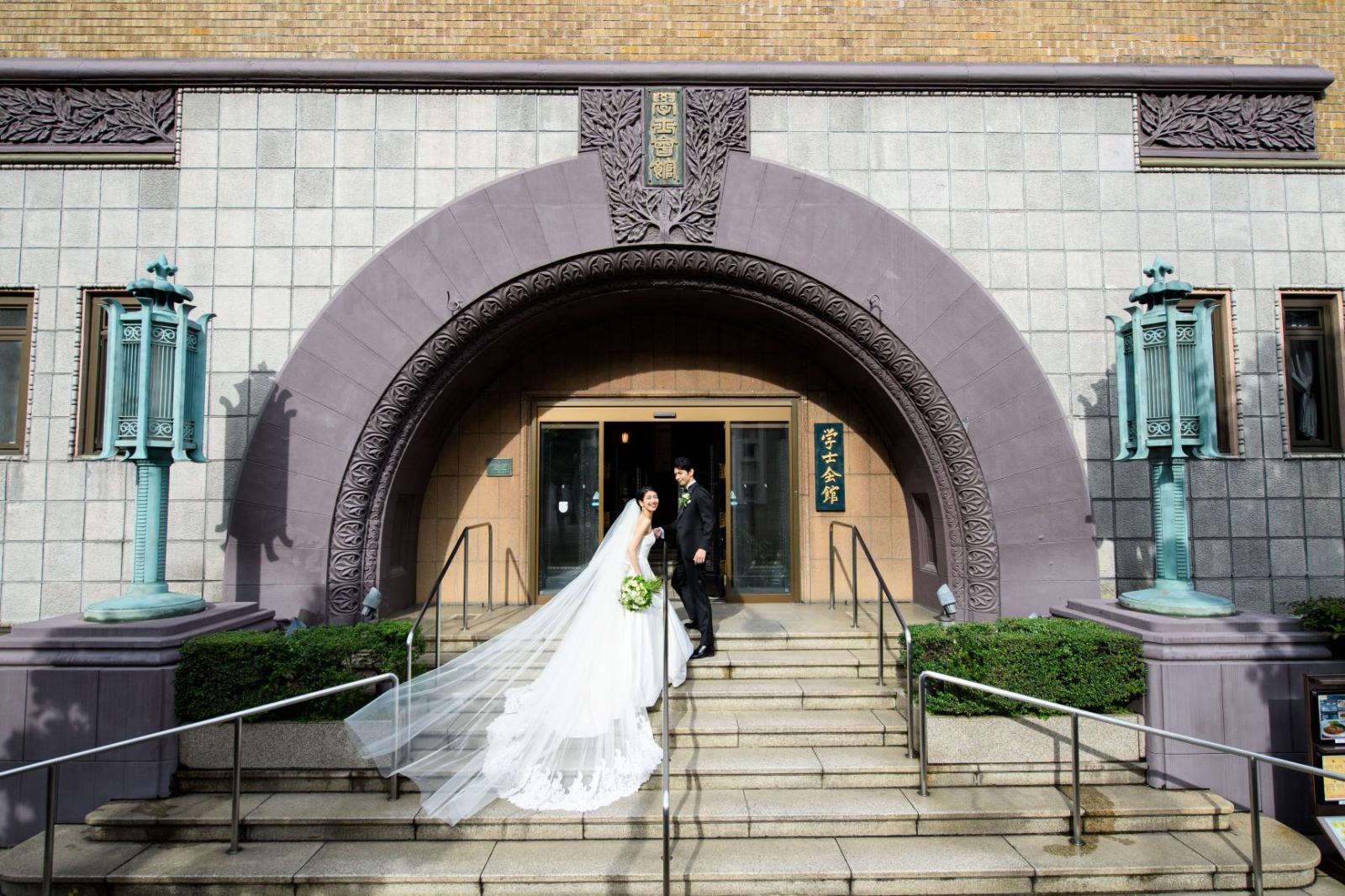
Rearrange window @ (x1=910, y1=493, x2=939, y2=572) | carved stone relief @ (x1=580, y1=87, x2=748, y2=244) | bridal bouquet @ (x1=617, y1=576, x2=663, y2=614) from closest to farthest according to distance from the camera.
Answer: bridal bouquet @ (x1=617, y1=576, x2=663, y2=614), carved stone relief @ (x1=580, y1=87, x2=748, y2=244), window @ (x1=910, y1=493, x2=939, y2=572)

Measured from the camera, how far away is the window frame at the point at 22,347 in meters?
7.98

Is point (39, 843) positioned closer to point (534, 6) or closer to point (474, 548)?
point (474, 548)

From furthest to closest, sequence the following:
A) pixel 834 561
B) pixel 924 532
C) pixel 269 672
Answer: pixel 834 561
pixel 924 532
pixel 269 672

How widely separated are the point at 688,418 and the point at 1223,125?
23.3ft

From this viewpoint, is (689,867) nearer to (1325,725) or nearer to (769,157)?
(1325,725)

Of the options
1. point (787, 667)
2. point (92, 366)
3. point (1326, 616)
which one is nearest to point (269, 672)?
point (787, 667)

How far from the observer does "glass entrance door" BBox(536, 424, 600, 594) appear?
9656mm

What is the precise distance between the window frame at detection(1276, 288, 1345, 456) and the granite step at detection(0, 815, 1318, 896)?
5.18m

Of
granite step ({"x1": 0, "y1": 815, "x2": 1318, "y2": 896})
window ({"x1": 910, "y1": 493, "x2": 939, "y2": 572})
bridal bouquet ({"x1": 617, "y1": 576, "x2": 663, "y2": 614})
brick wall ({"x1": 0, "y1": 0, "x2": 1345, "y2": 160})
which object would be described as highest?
brick wall ({"x1": 0, "y1": 0, "x2": 1345, "y2": 160})

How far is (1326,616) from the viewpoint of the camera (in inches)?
229

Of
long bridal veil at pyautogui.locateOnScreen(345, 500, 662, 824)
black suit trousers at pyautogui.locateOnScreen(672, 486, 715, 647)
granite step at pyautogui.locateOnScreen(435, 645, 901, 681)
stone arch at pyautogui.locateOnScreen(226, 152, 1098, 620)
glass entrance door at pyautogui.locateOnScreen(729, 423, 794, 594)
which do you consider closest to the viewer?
long bridal veil at pyautogui.locateOnScreen(345, 500, 662, 824)

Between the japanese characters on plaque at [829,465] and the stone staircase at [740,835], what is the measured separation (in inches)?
149

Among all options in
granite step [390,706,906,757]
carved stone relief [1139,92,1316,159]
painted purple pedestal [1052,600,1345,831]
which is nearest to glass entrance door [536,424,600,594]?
granite step [390,706,906,757]

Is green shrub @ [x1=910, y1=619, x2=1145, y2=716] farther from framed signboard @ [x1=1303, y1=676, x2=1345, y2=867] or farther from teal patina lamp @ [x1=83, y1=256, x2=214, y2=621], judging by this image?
teal patina lamp @ [x1=83, y1=256, x2=214, y2=621]
